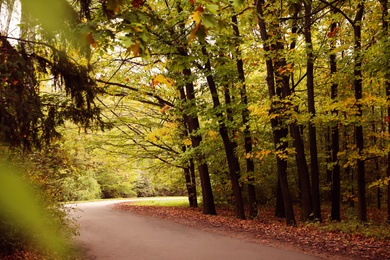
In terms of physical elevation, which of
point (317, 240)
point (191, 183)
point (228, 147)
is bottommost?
point (191, 183)

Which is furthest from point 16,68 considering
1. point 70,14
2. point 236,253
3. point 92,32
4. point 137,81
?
point 137,81

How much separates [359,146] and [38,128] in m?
11.3

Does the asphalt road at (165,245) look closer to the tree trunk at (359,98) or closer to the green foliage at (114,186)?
the tree trunk at (359,98)

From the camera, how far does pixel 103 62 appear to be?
47.0 feet

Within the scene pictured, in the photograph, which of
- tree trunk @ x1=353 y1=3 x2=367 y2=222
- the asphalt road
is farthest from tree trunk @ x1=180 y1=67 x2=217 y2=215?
tree trunk @ x1=353 y1=3 x2=367 y2=222

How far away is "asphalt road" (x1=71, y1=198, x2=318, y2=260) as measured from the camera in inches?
312

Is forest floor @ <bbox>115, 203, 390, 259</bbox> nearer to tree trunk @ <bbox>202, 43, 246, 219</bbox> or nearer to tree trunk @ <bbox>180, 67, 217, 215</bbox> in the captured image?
tree trunk @ <bbox>202, 43, 246, 219</bbox>

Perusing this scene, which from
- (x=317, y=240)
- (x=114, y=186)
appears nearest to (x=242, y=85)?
(x=317, y=240)

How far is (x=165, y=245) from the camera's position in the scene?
9.28 metres

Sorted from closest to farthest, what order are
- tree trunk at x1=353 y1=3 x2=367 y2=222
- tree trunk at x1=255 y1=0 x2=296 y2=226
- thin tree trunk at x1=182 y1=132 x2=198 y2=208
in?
tree trunk at x1=353 y1=3 x2=367 y2=222 → tree trunk at x1=255 y1=0 x2=296 y2=226 → thin tree trunk at x1=182 y1=132 x2=198 y2=208

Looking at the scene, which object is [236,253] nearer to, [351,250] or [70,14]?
[351,250]

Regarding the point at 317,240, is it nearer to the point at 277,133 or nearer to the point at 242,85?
the point at 277,133

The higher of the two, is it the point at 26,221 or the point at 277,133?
the point at 277,133

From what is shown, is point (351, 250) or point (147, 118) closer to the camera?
point (351, 250)
